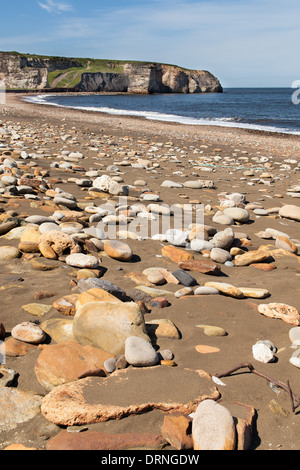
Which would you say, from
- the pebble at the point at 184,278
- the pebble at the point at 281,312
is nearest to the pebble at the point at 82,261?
the pebble at the point at 184,278

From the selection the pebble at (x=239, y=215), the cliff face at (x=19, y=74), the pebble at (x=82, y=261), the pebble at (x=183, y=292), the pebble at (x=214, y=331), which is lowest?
the pebble at (x=214, y=331)

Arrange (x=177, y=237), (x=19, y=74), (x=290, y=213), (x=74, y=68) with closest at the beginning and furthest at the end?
(x=177, y=237), (x=290, y=213), (x=19, y=74), (x=74, y=68)

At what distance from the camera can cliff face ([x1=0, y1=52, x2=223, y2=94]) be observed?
3140 inches

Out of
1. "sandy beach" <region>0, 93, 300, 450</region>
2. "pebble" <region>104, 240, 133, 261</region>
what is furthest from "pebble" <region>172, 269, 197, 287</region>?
"pebble" <region>104, 240, 133, 261</region>

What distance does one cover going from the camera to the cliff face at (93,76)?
7975 centimetres

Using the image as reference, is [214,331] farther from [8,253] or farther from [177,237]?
[8,253]

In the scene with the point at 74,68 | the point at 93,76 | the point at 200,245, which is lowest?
the point at 200,245

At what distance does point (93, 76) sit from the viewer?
90.7 metres

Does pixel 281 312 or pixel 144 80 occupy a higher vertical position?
pixel 144 80

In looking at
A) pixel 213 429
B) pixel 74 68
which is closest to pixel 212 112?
pixel 213 429

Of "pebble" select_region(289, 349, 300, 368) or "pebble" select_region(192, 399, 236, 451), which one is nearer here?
"pebble" select_region(192, 399, 236, 451)

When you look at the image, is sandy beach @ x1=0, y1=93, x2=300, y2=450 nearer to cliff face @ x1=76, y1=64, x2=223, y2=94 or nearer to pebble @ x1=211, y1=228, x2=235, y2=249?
pebble @ x1=211, y1=228, x2=235, y2=249

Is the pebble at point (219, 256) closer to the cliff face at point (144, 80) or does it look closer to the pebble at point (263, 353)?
the pebble at point (263, 353)
